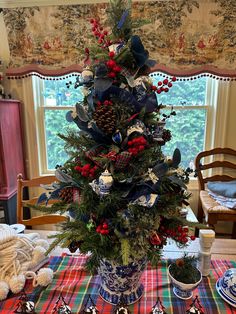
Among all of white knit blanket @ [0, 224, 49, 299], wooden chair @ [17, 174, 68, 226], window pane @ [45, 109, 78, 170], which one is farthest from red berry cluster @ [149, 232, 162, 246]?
window pane @ [45, 109, 78, 170]

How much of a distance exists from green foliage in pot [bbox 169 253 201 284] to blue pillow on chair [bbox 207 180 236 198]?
1.34 m

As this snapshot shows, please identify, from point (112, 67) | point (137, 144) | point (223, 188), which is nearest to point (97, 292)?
point (137, 144)

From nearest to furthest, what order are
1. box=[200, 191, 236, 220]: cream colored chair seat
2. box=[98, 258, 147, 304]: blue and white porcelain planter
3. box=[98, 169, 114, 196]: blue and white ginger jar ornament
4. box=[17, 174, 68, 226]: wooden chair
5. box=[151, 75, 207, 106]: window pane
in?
1. box=[98, 169, 114, 196]: blue and white ginger jar ornament
2. box=[98, 258, 147, 304]: blue and white porcelain planter
3. box=[17, 174, 68, 226]: wooden chair
4. box=[200, 191, 236, 220]: cream colored chair seat
5. box=[151, 75, 207, 106]: window pane

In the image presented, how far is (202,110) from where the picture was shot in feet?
8.04

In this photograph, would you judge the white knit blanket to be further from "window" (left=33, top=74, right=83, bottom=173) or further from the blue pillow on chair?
the blue pillow on chair

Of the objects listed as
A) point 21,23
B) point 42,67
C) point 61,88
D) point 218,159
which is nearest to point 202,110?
point 218,159

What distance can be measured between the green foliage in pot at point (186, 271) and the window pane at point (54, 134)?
5.92 feet

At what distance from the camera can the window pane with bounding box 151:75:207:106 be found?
2.40m

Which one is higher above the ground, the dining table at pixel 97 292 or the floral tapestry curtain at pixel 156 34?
the floral tapestry curtain at pixel 156 34

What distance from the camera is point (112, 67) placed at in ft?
2.42

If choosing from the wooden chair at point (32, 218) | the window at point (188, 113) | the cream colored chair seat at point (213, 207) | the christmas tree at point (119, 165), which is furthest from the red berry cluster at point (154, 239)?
the window at point (188, 113)

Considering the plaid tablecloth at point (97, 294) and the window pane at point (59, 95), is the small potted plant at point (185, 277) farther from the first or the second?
the window pane at point (59, 95)

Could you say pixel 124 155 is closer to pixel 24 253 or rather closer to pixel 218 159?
pixel 24 253

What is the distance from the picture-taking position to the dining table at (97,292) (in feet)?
A: 2.71
